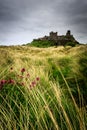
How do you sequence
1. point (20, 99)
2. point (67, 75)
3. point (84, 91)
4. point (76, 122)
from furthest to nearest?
point (67, 75) → point (84, 91) → point (20, 99) → point (76, 122)

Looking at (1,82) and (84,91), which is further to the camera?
(84,91)

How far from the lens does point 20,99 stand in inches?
107

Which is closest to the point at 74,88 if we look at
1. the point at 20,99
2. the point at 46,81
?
the point at 46,81

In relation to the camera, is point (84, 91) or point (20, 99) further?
point (84, 91)

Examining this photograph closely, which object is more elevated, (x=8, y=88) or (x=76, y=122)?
(x=8, y=88)

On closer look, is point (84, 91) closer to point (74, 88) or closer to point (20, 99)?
point (74, 88)

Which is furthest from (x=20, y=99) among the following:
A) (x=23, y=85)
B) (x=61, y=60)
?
(x=61, y=60)

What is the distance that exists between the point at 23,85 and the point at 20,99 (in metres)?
0.20

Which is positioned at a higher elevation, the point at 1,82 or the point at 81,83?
the point at 1,82

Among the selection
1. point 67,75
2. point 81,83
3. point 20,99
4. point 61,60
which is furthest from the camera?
point 61,60

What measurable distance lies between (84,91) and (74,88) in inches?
6.3

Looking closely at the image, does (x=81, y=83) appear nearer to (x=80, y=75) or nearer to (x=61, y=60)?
(x=80, y=75)

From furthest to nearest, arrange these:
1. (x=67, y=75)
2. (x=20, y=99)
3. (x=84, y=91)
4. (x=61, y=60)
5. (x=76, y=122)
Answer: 1. (x=61, y=60)
2. (x=67, y=75)
3. (x=84, y=91)
4. (x=20, y=99)
5. (x=76, y=122)

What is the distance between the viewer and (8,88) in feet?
9.44
